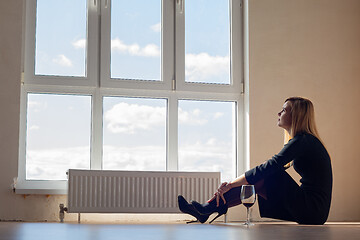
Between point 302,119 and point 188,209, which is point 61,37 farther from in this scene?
point 302,119

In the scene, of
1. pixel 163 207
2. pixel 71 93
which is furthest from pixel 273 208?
pixel 71 93

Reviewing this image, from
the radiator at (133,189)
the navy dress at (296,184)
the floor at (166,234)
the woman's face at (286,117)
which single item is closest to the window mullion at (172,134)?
the radiator at (133,189)

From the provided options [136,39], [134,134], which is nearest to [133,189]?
[134,134]

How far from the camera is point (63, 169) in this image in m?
5.14

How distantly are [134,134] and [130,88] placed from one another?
17.4 inches

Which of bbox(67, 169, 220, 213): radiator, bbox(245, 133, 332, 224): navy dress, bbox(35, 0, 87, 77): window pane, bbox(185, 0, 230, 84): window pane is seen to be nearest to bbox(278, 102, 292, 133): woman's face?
bbox(245, 133, 332, 224): navy dress

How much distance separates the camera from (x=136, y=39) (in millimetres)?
5434

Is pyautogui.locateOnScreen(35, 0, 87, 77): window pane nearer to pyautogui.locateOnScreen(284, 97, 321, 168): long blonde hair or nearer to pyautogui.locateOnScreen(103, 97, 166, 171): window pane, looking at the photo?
pyautogui.locateOnScreen(103, 97, 166, 171): window pane

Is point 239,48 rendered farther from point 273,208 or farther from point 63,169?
point 273,208

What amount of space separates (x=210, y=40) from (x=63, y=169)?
1.92m

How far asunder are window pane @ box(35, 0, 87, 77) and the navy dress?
252 cm

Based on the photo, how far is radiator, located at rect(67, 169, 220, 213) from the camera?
16.0 ft

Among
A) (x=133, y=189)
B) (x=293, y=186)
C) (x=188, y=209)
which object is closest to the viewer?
(x=293, y=186)

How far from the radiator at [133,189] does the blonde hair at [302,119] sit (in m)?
1.67
